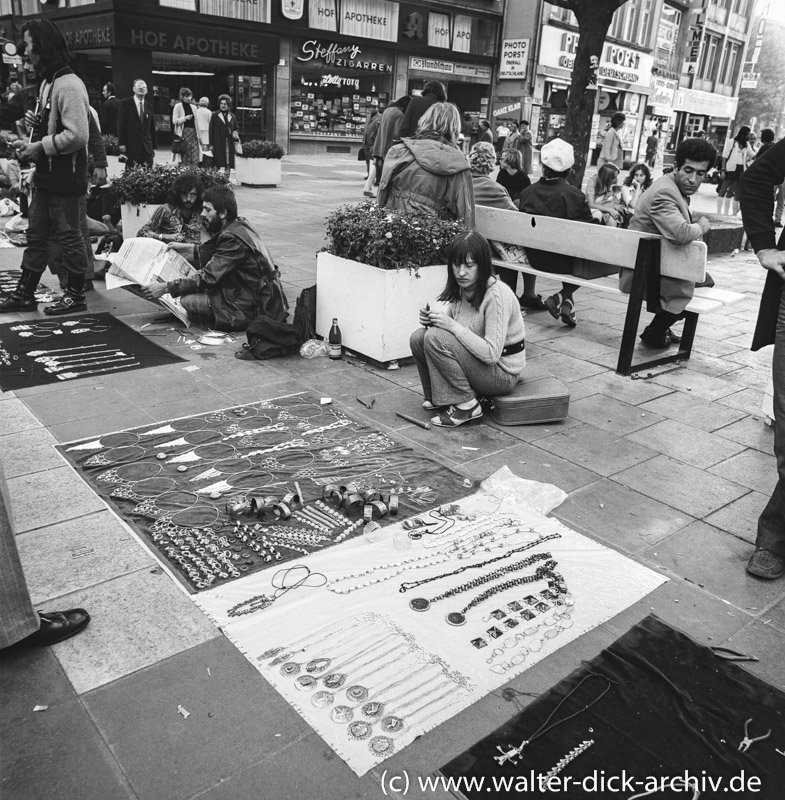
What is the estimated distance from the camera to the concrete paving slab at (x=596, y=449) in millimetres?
4438

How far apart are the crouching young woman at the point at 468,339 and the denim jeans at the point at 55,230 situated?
137 inches

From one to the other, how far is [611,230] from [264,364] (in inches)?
118

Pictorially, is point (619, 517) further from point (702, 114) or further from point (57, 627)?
point (702, 114)

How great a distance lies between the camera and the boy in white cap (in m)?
7.12

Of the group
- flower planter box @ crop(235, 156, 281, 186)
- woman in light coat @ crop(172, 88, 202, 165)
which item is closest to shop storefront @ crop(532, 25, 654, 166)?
flower planter box @ crop(235, 156, 281, 186)

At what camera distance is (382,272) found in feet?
18.2

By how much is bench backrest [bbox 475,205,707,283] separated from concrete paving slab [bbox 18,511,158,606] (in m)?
4.47

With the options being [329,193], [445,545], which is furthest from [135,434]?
[329,193]

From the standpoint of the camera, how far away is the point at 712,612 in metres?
3.10

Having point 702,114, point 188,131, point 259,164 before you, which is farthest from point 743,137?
point 702,114

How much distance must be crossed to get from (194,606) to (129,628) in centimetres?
25

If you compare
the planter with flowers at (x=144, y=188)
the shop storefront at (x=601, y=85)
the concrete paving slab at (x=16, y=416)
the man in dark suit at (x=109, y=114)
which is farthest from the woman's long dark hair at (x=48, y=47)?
the shop storefront at (x=601, y=85)

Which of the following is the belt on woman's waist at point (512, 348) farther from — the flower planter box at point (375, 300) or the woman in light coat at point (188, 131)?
the woman in light coat at point (188, 131)

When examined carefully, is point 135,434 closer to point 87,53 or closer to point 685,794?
point 685,794
